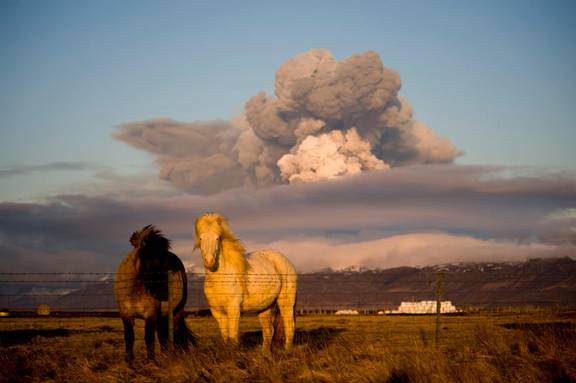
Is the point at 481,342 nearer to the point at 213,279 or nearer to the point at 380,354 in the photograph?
the point at 380,354

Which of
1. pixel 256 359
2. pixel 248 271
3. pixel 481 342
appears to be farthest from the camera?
pixel 248 271

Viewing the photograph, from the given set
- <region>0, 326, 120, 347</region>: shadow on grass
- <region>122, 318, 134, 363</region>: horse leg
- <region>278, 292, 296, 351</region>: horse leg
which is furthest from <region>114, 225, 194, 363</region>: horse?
<region>0, 326, 120, 347</region>: shadow on grass

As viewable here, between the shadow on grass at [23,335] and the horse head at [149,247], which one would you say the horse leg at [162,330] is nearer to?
the horse head at [149,247]

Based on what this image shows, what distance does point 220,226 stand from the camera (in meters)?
16.4

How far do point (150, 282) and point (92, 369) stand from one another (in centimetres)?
268

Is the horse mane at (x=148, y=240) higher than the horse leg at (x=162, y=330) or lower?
higher

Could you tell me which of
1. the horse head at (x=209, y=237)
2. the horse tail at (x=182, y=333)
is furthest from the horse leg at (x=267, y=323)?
the horse head at (x=209, y=237)

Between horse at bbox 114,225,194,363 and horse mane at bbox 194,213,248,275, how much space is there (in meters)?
0.89

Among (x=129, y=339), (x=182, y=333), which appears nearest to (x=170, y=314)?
(x=129, y=339)

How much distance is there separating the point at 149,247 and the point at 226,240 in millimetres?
1676

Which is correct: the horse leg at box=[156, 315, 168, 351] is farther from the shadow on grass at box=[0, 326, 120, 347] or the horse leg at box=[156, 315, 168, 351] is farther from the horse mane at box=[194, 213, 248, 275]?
the shadow on grass at box=[0, 326, 120, 347]

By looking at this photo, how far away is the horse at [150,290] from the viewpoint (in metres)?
15.7

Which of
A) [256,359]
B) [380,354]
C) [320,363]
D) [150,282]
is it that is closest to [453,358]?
[380,354]

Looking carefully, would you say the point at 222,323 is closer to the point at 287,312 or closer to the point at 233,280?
the point at 233,280
